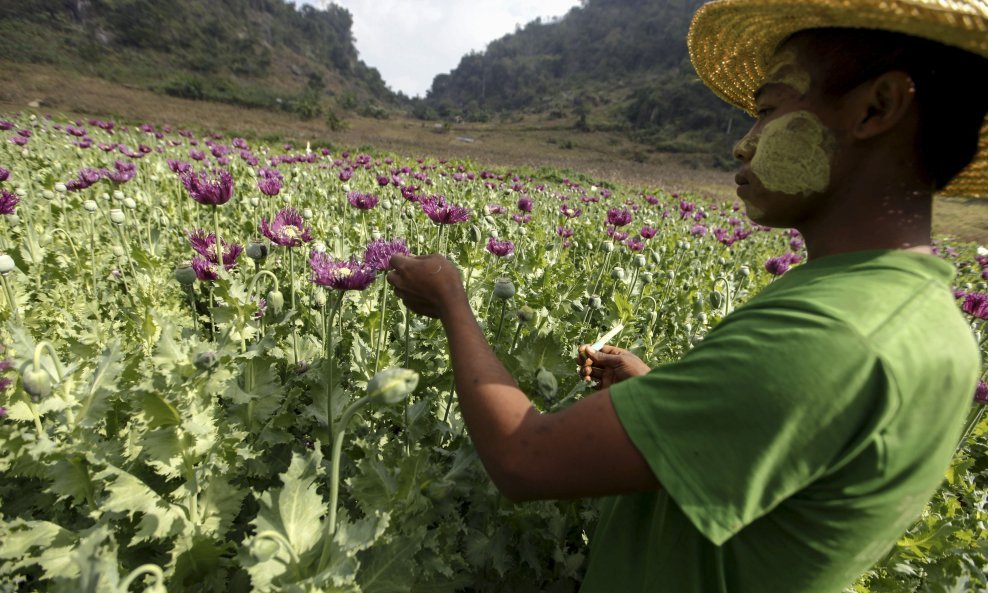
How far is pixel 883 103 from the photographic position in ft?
2.82

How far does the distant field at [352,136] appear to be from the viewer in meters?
21.1

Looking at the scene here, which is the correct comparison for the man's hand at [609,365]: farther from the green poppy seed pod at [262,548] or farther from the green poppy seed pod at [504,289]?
the green poppy seed pod at [262,548]

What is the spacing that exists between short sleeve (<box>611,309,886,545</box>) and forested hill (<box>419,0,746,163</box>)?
57.6 meters

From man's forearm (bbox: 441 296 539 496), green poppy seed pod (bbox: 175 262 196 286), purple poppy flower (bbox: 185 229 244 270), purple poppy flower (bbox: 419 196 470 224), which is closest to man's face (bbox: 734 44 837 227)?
man's forearm (bbox: 441 296 539 496)

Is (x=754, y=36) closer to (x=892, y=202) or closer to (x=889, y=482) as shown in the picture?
(x=892, y=202)

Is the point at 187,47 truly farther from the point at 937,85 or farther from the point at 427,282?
the point at 937,85

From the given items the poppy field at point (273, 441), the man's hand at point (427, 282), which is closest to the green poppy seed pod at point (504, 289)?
the poppy field at point (273, 441)

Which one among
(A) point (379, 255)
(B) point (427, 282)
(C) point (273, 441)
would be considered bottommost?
(C) point (273, 441)

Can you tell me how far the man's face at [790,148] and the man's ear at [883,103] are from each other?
2.2 inches

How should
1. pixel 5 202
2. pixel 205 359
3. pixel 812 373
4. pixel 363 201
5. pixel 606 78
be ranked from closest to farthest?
pixel 812 373
pixel 205 359
pixel 5 202
pixel 363 201
pixel 606 78

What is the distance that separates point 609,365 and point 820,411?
923 mm

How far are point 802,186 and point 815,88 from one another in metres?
0.21

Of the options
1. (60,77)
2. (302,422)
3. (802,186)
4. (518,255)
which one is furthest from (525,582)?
(60,77)

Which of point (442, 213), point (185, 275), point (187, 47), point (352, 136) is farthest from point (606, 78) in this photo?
point (185, 275)
